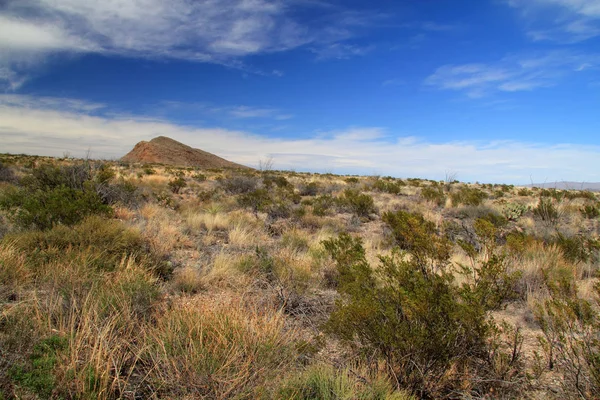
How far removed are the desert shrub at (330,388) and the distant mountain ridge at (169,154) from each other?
71328 millimetres

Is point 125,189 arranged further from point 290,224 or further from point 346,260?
point 346,260

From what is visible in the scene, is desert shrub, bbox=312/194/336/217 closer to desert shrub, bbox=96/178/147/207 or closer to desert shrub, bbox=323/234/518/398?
desert shrub, bbox=96/178/147/207

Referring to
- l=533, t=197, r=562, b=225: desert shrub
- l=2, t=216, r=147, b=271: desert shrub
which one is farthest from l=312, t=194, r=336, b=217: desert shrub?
l=533, t=197, r=562, b=225: desert shrub

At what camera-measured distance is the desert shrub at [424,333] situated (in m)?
2.68

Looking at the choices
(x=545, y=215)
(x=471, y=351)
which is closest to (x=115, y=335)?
(x=471, y=351)

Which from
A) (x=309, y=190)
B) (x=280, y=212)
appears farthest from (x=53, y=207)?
(x=309, y=190)

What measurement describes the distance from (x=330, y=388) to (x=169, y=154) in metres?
79.5

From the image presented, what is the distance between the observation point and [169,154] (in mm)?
74812

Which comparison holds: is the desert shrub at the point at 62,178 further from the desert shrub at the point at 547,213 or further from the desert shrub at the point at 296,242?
the desert shrub at the point at 547,213

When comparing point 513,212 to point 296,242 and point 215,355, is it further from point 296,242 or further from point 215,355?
point 215,355

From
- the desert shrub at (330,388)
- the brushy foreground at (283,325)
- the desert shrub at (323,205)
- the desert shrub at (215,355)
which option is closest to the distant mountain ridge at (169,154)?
the desert shrub at (323,205)

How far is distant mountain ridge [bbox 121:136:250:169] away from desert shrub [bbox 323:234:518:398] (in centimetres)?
7103

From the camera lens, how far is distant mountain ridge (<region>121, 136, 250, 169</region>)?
7238 cm

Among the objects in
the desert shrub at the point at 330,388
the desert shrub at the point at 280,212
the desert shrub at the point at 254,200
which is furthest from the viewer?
the desert shrub at the point at 254,200
